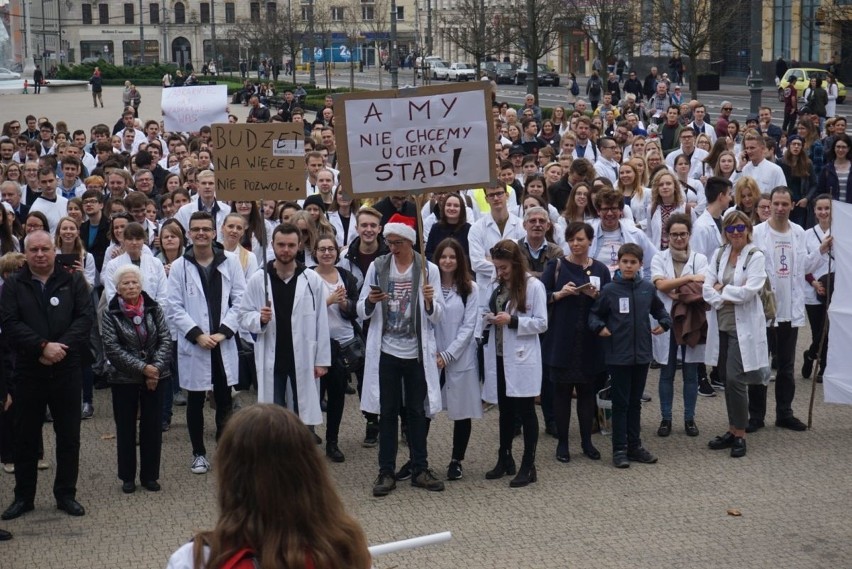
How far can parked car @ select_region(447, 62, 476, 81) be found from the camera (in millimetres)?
74812

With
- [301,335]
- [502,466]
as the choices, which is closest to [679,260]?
[502,466]

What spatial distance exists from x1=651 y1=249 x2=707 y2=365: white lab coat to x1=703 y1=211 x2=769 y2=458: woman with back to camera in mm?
295

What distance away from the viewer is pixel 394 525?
7.82 m

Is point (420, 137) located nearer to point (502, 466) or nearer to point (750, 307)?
point (502, 466)

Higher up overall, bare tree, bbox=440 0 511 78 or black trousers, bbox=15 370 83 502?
bare tree, bbox=440 0 511 78

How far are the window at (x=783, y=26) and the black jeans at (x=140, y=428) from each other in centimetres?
5921

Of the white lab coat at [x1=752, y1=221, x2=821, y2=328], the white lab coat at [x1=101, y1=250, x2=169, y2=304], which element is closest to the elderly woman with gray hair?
the white lab coat at [x1=101, y1=250, x2=169, y2=304]

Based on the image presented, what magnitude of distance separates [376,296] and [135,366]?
5.53ft

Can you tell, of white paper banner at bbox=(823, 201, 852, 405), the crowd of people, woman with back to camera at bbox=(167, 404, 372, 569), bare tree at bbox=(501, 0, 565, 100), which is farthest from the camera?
bare tree at bbox=(501, 0, 565, 100)

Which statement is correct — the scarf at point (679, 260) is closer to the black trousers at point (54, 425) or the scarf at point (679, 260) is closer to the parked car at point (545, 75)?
the black trousers at point (54, 425)

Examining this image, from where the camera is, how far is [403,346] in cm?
851

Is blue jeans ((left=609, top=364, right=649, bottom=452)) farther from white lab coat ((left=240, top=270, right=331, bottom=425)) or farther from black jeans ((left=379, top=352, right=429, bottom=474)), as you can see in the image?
white lab coat ((left=240, top=270, right=331, bottom=425))

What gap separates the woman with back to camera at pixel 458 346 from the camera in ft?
28.7

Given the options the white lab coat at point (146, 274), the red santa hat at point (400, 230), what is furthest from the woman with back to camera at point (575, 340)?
the white lab coat at point (146, 274)
